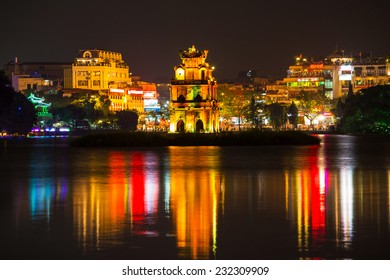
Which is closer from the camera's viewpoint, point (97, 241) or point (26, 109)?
point (97, 241)

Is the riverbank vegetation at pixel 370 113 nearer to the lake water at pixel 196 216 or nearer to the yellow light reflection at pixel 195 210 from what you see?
the lake water at pixel 196 216

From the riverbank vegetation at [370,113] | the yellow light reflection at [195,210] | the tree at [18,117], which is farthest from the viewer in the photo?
the riverbank vegetation at [370,113]

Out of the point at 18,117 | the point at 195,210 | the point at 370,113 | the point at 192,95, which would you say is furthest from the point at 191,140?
the point at 195,210

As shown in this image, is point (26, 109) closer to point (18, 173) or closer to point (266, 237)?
point (18, 173)

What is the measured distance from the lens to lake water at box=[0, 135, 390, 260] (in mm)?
20453

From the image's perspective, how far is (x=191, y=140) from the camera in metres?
101

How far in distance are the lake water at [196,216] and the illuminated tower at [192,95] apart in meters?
78.3

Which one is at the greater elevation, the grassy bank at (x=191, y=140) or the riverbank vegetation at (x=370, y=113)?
the riverbank vegetation at (x=370, y=113)

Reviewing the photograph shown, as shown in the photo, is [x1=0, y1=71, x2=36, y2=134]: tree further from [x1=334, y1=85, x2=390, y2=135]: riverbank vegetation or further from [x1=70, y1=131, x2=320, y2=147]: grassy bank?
[x1=334, y1=85, x2=390, y2=135]: riverbank vegetation

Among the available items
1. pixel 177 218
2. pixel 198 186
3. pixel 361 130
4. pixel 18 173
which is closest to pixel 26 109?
pixel 361 130

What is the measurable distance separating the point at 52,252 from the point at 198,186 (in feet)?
59.3

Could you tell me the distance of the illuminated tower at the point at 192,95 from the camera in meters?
125

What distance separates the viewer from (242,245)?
21.1 m

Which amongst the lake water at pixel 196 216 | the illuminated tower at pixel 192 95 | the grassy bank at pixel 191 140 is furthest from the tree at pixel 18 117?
the lake water at pixel 196 216
